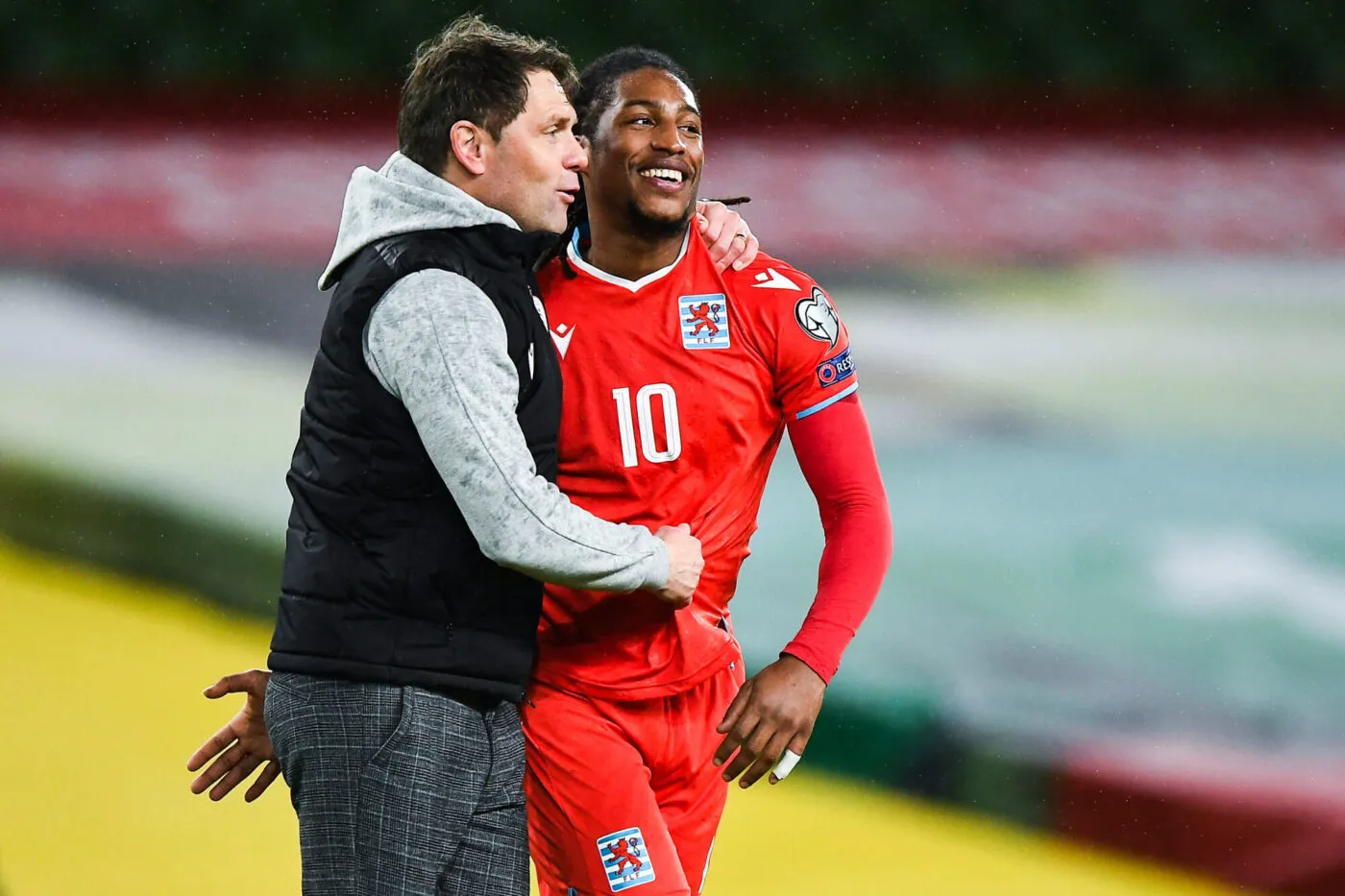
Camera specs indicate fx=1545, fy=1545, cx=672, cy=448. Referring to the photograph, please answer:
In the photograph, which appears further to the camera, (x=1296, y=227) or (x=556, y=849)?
(x=1296, y=227)

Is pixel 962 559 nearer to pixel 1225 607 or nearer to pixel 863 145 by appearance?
pixel 1225 607

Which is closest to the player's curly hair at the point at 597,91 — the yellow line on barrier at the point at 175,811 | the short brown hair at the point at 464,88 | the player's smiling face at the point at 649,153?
the player's smiling face at the point at 649,153

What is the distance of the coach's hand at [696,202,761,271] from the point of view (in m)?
1.92

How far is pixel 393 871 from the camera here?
1481 millimetres

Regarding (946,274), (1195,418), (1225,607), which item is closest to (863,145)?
(946,274)

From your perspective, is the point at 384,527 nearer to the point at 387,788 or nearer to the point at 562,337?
the point at 387,788

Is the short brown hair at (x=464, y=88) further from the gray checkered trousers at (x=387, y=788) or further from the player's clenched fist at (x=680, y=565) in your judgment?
the gray checkered trousers at (x=387, y=788)

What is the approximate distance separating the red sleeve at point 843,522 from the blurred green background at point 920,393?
134 cm

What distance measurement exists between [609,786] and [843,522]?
411mm

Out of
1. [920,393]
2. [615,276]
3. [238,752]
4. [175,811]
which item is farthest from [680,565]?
[920,393]

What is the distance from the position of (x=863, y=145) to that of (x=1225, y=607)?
54.2 inches

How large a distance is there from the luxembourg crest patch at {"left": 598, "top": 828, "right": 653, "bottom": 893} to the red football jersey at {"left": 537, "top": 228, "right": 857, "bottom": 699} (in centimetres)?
16

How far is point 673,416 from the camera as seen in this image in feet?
6.04

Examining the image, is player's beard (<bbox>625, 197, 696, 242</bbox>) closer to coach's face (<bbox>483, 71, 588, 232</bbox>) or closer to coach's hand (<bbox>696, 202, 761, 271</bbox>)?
coach's hand (<bbox>696, 202, 761, 271</bbox>)
